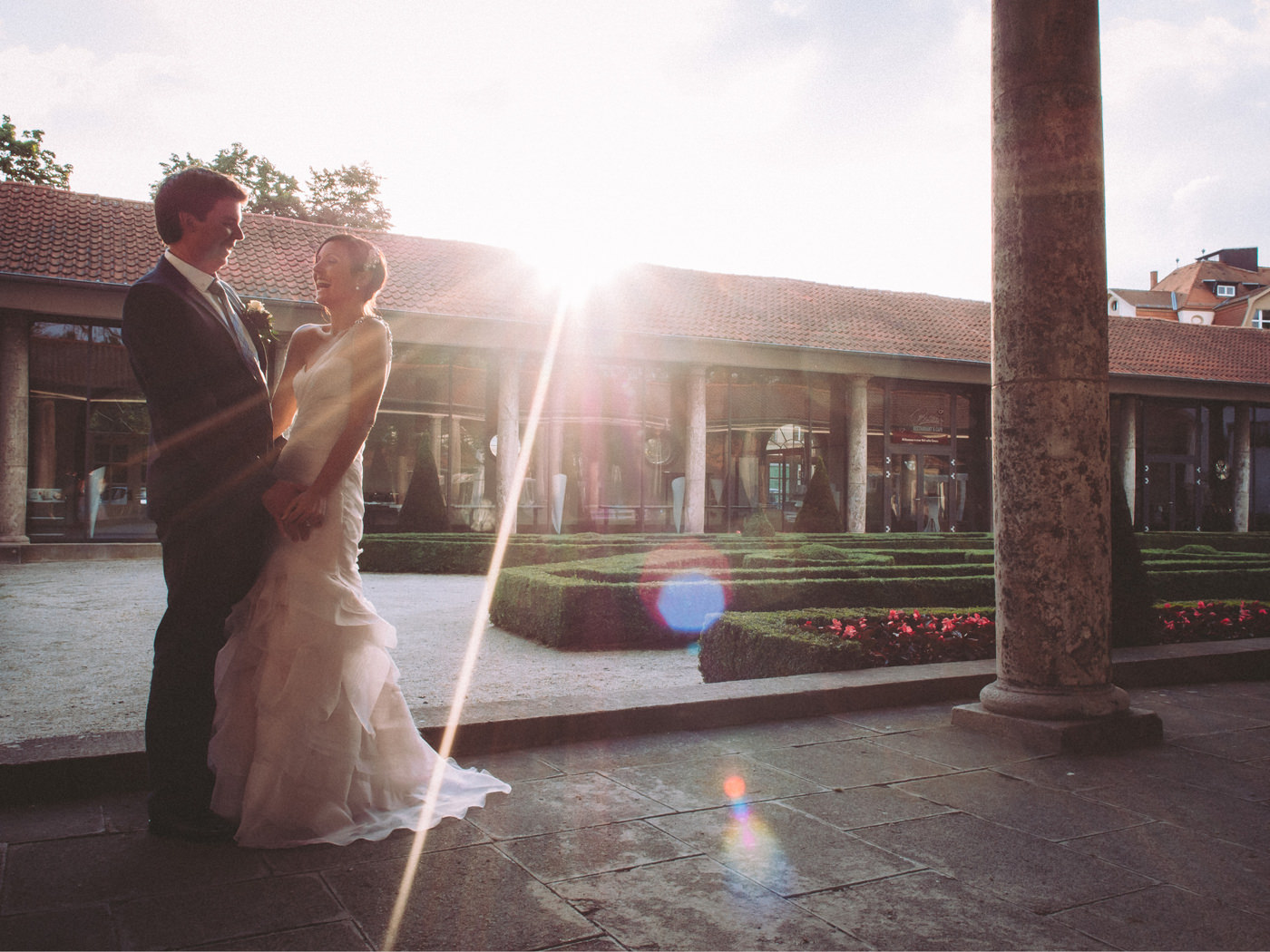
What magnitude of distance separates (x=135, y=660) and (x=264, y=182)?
1255 inches

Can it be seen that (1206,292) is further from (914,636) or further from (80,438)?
(914,636)

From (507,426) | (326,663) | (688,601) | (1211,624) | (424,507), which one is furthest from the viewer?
(507,426)

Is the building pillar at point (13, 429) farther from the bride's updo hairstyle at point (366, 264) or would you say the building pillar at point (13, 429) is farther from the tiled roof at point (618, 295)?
the bride's updo hairstyle at point (366, 264)

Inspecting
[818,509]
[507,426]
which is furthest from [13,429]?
[818,509]

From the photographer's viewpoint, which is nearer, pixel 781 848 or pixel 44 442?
pixel 781 848

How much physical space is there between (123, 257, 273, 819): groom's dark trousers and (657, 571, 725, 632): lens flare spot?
6.21 meters

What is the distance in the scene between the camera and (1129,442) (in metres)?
27.8

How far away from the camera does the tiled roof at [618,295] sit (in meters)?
18.6

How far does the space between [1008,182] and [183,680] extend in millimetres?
3896

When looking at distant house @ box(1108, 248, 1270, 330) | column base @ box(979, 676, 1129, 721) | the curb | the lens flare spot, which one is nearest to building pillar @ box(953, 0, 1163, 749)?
column base @ box(979, 676, 1129, 721)

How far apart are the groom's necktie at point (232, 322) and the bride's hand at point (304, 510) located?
1.66ft

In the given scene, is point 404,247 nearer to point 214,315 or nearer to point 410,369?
point 410,369

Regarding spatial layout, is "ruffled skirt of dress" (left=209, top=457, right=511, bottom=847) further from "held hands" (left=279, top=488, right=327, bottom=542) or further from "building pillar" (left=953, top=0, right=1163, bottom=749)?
"building pillar" (left=953, top=0, right=1163, bottom=749)

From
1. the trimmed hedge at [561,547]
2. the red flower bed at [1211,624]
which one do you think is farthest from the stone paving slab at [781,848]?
the trimmed hedge at [561,547]
